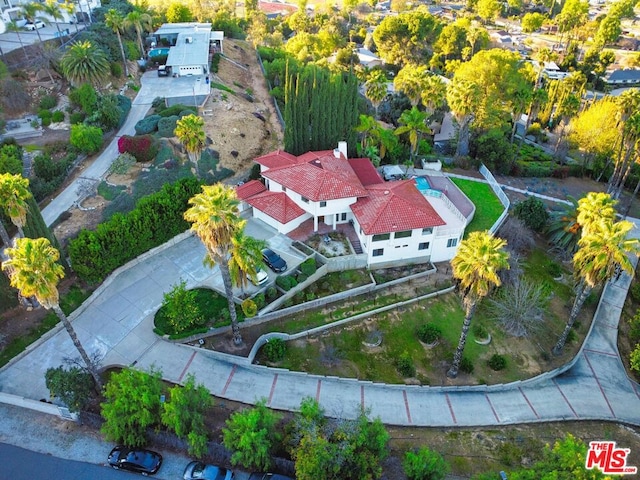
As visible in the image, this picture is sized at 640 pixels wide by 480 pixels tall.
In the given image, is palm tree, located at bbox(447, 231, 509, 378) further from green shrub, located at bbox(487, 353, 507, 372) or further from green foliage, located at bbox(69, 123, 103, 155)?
green foliage, located at bbox(69, 123, 103, 155)

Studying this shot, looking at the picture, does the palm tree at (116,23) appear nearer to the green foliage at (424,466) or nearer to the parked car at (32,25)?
the parked car at (32,25)

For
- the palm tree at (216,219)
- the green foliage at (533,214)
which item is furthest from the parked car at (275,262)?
the green foliage at (533,214)

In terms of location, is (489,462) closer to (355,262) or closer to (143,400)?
(355,262)

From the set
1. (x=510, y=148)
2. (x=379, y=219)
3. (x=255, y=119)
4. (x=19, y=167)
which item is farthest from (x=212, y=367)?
(x=510, y=148)

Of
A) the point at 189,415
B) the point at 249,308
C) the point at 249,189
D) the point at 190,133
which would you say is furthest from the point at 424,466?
the point at 190,133

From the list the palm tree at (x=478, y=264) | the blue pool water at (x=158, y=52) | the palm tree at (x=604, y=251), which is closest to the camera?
the palm tree at (x=478, y=264)

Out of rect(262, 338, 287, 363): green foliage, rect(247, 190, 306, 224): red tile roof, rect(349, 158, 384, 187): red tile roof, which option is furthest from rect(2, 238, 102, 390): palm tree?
rect(349, 158, 384, 187): red tile roof
